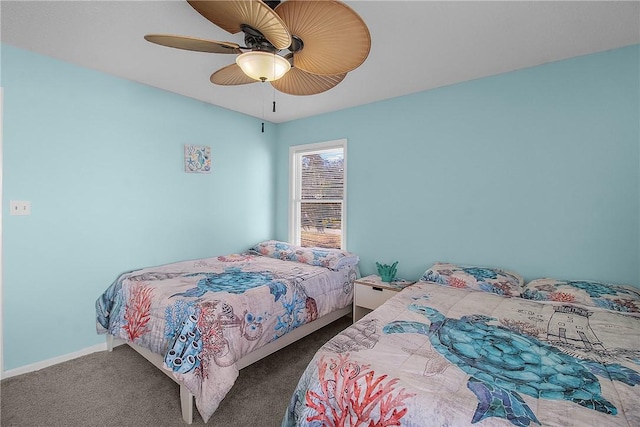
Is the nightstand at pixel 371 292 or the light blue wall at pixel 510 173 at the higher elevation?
the light blue wall at pixel 510 173

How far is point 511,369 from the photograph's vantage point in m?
1.24

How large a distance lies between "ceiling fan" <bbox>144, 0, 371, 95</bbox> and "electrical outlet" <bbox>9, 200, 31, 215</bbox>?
1854mm

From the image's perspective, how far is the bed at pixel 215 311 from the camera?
1.82 metres

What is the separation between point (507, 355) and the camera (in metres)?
1.35

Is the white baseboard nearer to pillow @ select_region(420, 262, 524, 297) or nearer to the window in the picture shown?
the window

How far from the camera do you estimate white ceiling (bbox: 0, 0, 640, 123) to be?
5.78 feet

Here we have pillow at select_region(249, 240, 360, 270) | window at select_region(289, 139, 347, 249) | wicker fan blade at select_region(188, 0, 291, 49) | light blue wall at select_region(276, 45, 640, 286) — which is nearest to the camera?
wicker fan blade at select_region(188, 0, 291, 49)

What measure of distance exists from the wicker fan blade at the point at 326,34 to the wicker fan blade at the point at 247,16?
4.1 inches

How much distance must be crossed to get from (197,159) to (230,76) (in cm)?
170

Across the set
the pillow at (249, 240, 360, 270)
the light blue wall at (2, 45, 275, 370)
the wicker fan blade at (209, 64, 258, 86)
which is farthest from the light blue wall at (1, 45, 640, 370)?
the wicker fan blade at (209, 64, 258, 86)

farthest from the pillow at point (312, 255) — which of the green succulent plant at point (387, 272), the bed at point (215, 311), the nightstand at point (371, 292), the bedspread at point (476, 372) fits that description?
the bedspread at point (476, 372)

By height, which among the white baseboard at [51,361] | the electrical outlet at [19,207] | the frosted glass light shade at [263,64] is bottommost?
the white baseboard at [51,361]

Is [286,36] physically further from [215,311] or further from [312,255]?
[312,255]

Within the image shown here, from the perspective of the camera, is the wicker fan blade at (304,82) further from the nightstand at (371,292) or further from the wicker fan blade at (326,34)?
the nightstand at (371,292)
